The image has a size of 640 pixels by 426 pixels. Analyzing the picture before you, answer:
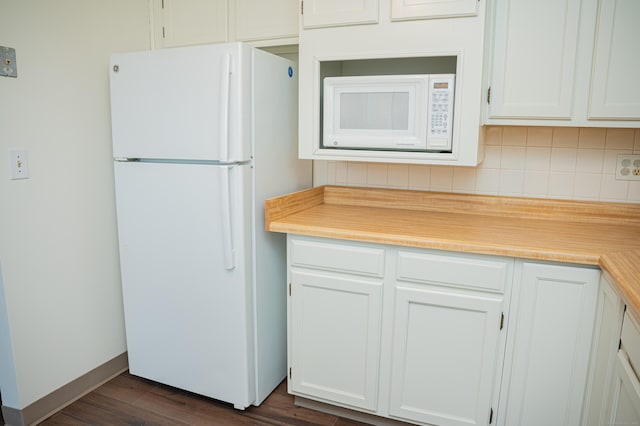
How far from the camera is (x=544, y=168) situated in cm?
214

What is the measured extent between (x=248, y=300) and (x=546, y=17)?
1701 millimetres

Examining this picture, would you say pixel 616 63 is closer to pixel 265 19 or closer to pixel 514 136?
pixel 514 136

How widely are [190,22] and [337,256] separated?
155cm

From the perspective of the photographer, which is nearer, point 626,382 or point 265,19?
point 626,382

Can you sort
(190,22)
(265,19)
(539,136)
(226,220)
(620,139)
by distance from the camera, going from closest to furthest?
(226,220), (620,139), (539,136), (265,19), (190,22)

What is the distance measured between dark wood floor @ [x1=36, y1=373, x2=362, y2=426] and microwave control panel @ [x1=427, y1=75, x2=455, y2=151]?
1.31m

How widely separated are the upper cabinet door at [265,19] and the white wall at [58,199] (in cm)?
57

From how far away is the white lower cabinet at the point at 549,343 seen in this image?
5.20ft

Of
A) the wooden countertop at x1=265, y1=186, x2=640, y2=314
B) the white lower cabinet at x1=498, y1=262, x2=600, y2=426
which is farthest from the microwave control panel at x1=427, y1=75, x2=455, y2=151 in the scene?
the white lower cabinet at x1=498, y1=262, x2=600, y2=426

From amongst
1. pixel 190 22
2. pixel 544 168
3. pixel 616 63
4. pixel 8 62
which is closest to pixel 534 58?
pixel 616 63

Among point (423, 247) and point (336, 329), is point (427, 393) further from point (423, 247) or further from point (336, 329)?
point (423, 247)

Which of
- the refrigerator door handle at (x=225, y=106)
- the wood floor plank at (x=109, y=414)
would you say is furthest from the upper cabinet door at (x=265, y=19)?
the wood floor plank at (x=109, y=414)

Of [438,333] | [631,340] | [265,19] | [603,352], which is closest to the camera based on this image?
[631,340]

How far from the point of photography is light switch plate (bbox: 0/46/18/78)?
1.76 meters
